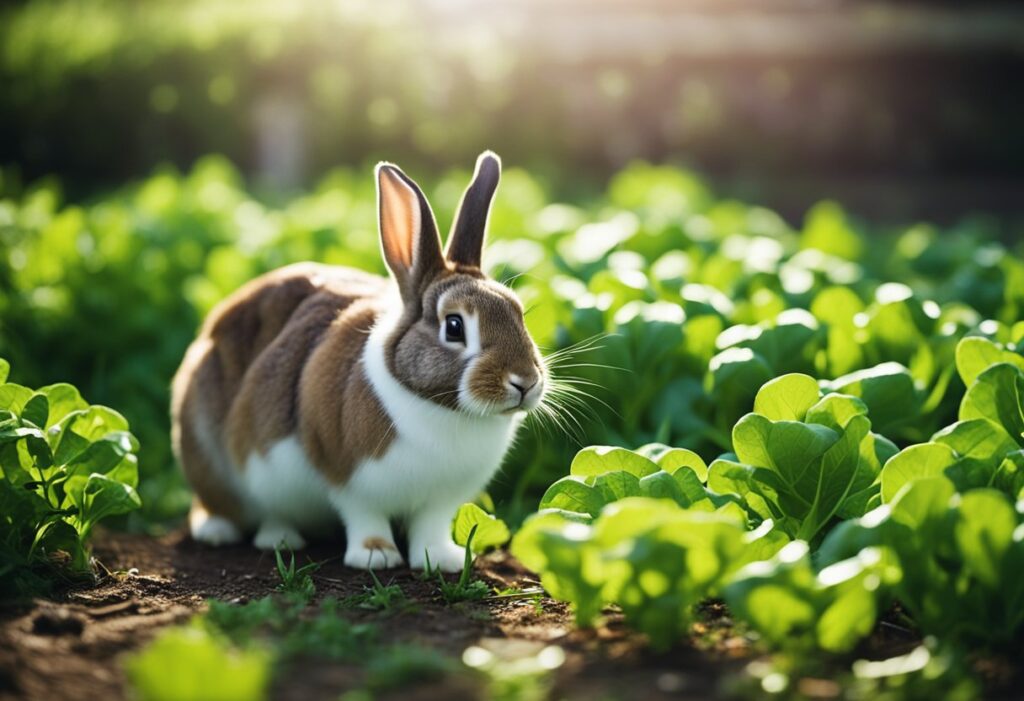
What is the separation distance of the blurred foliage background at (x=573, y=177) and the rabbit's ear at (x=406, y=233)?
0.76 meters

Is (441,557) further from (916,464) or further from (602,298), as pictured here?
(916,464)

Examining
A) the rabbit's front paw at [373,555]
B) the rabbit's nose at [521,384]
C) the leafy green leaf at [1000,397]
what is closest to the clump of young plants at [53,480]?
the rabbit's front paw at [373,555]

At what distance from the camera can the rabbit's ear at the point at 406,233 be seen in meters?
3.67

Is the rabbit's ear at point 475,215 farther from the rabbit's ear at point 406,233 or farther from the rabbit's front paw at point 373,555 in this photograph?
the rabbit's front paw at point 373,555

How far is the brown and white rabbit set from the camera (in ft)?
11.6

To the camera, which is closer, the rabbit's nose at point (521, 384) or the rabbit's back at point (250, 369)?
the rabbit's nose at point (521, 384)

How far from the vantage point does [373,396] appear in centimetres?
369

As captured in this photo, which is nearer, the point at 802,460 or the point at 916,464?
the point at 916,464

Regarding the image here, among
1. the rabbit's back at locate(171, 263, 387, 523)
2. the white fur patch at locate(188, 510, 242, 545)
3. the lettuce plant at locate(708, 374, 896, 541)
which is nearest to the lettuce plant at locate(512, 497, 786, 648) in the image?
the lettuce plant at locate(708, 374, 896, 541)

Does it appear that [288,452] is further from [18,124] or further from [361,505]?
[18,124]

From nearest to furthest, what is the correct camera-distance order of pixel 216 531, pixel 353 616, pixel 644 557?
pixel 644 557, pixel 353 616, pixel 216 531

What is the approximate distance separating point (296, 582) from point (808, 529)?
151cm

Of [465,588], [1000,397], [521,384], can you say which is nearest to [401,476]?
[465,588]

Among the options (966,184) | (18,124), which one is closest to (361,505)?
(18,124)
